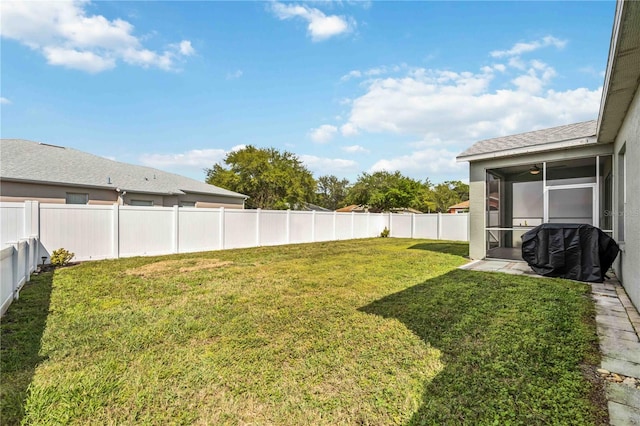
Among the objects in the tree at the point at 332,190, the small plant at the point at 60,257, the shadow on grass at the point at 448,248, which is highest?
the tree at the point at 332,190

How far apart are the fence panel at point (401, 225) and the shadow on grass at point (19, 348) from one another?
1704 cm

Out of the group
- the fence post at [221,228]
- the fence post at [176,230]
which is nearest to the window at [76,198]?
the fence post at [176,230]

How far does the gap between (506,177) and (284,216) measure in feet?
29.7

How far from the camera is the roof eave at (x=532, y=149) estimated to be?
682 cm

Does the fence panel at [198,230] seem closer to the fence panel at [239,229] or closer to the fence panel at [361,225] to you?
the fence panel at [239,229]

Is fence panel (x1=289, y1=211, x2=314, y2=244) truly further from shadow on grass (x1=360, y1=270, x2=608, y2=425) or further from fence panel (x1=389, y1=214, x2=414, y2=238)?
shadow on grass (x1=360, y1=270, x2=608, y2=425)

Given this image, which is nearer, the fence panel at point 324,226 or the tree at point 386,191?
the fence panel at point 324,226

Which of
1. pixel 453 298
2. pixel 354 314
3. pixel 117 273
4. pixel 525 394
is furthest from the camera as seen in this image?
pixel 117 273

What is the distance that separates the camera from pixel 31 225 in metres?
7.58

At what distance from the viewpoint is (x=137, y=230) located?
31.2 ft

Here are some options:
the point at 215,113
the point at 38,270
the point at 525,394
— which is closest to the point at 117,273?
the point at 38,270

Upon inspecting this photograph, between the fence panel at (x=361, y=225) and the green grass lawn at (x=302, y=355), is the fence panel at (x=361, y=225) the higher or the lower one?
the higher one

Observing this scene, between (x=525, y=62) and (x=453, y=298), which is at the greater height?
(x=525, y=62)

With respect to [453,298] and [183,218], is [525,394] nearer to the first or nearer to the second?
[453,298]
